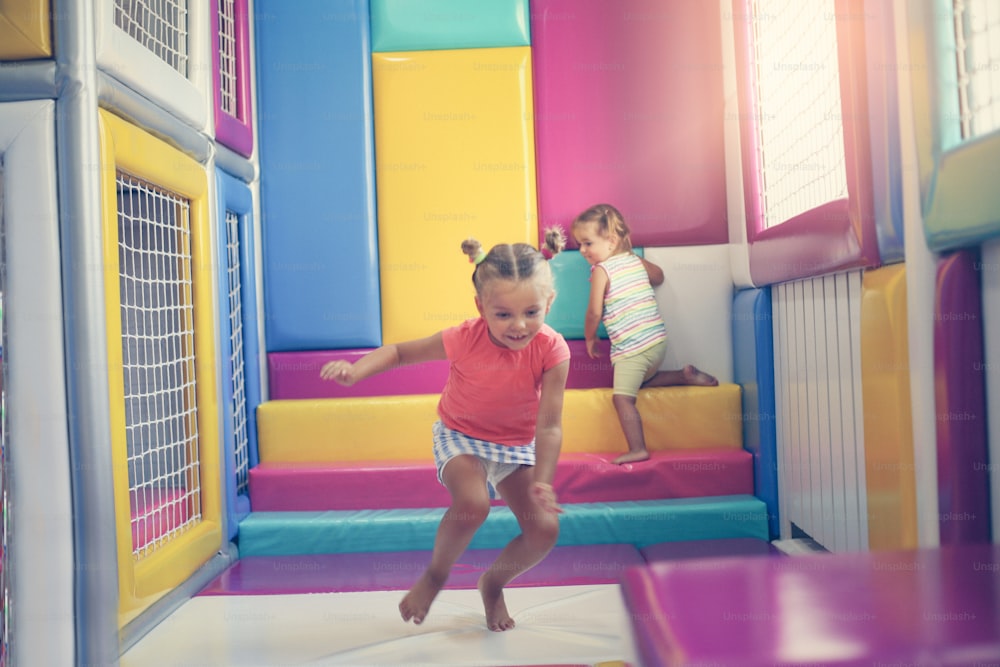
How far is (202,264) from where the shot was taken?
2568 millimetres

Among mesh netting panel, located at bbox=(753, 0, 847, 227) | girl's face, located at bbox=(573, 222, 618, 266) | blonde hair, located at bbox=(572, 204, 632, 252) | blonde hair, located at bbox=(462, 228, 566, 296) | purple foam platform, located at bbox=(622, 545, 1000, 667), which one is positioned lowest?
purple foam platform, located at bbox=(622, 545, 1000, 667)

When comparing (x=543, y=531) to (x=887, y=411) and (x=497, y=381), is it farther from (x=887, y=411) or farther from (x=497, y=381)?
(x=887, y=411)

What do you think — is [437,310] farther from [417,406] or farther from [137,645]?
[137,645]

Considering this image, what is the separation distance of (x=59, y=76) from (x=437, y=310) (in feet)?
Result: 5.88

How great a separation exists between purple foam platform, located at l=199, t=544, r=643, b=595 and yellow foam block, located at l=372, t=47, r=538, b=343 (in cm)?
104

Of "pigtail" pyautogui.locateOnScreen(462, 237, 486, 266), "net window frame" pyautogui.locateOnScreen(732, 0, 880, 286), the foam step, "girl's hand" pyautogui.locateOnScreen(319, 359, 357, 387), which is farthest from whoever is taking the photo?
the foam step

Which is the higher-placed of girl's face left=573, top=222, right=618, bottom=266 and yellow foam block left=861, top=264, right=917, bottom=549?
girl's face left=573, top=222, right=618, bottom=266

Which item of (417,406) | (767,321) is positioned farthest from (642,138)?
(417,406)

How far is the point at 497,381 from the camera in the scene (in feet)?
6.98

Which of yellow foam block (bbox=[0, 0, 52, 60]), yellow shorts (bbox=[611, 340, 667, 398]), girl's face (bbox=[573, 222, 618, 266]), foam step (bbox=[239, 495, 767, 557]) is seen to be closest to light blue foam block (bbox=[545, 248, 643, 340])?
girl's face (bbox=[573, 222, 618, 266])

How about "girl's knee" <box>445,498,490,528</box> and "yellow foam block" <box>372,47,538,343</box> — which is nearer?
"girl's knee" <box>445,498,490,528</box>

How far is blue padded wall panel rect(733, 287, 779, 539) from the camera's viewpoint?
2.87 m

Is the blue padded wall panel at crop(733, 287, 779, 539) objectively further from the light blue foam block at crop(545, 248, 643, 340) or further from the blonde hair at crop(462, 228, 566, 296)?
the blonde hair at crop(462, 228, 566, 296)

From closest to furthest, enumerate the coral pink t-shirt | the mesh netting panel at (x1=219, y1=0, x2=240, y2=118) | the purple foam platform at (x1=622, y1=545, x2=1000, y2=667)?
the purple foam platform at (x1=622, y1=545, x2=1000, y2=667) → the coral pink t-shirt → the mesh netting panel at (x1=219, y1=0, x2=240, y2=118)
